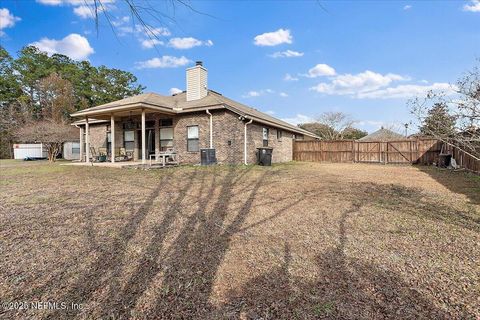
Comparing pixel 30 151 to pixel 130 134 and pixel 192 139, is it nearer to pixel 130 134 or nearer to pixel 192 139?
pixel 130 134

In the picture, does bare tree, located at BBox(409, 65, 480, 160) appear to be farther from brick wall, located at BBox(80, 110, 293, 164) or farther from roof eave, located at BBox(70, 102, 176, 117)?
roof eave, located at BBox(70, 102, 176, 117)

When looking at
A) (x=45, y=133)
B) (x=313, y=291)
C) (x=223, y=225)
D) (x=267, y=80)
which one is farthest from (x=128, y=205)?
(x=45, y=133)

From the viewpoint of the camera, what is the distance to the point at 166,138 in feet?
45.4

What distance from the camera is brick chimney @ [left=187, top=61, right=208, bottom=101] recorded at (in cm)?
1427

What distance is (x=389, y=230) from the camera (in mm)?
3670

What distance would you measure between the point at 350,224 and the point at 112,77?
131 feet

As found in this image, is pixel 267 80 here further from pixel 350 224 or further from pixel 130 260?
pixel 130 260

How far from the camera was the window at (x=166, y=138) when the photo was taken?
541 inches

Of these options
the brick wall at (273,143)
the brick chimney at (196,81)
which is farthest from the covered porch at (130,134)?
the brick wall at (273,143)

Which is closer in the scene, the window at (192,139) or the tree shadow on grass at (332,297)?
the tree shadow on grass at (332,297)

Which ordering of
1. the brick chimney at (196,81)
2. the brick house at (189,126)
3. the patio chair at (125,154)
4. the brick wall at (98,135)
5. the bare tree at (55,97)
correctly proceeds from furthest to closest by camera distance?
1. the bare tree at (55,97)
2. the brick wall at (98,135)
3. the patio chair at (125,154)
4. the brick chimney at (196,81)
5. the brick house at (189,126)

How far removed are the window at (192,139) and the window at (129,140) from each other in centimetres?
416

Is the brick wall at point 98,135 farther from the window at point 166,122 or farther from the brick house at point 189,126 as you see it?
the window at point 166,122

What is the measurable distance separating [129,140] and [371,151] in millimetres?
16063
